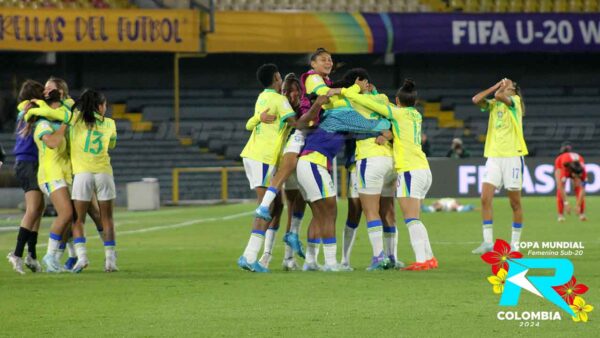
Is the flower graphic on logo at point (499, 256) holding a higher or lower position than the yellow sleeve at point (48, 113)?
lower

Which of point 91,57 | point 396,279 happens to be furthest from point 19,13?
point 396,279

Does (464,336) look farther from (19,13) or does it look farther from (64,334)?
(19,13)

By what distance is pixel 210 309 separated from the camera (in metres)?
10.8

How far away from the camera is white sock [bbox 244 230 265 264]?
13734 millimetres

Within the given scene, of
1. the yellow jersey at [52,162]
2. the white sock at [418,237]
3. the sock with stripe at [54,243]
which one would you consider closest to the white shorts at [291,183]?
the white sock at [418,237]

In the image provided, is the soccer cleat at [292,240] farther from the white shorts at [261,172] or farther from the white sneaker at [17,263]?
the white sneaker at [17,263]

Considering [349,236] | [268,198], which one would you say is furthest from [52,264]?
[349,236]

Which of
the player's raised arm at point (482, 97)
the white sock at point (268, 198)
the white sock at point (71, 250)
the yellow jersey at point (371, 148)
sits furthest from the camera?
the player's raised arm at point (482, 97)

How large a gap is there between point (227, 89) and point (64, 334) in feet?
106

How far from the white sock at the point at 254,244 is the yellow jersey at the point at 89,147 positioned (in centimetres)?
179

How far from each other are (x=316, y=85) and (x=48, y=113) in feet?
9.48

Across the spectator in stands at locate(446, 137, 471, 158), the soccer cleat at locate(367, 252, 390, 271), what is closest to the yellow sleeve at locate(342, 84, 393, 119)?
the soccer cleat at locate(367, 252, 390, 271)

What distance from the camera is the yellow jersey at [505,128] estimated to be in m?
17.1

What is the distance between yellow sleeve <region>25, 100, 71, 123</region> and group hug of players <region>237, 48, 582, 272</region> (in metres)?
1.95
